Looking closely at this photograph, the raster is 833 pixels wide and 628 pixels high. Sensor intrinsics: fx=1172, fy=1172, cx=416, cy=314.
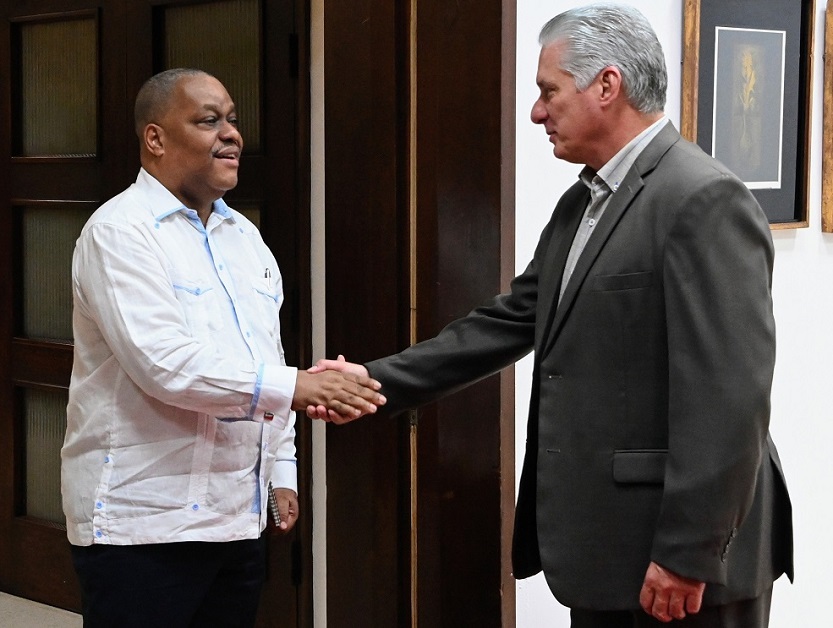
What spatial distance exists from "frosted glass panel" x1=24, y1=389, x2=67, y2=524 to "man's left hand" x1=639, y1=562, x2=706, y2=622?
99.6 inches

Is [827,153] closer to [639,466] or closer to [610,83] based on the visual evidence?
[610,83]

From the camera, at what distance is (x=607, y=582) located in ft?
6.29

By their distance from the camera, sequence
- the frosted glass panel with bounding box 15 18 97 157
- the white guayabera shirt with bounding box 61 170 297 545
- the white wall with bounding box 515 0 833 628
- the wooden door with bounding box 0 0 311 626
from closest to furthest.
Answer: the white guayabera shirt with bounding box 61 170 297 545
the wooden door with bounding box 0 0 311 626
the white wall with bounding box 515 0 833 628
the frosted glass panel with bounding box 15 18 97 157

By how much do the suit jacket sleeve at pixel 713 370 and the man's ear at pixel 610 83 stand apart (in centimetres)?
26

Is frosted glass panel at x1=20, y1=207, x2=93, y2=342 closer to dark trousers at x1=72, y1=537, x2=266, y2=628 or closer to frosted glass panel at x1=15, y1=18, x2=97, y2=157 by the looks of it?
frosted glass panel at x1=15, y1=18, x2=97, y2=157

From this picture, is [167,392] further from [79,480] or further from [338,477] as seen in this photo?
[338,477]

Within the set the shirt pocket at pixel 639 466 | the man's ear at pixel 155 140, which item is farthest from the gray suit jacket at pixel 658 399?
the man's ear at pixel 155 140

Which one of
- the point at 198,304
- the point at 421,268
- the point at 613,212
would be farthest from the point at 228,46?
the point at 613,212

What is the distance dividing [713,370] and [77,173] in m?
2.49

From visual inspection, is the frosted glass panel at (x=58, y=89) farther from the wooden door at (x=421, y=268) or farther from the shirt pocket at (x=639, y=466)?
the shirt pocket at (x=639, y=466)

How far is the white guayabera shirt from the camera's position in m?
2.13

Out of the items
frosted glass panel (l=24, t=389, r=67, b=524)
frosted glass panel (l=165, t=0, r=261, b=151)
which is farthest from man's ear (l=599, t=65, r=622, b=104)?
frosted glass panel (l=24, t=389, r=67, b=524)

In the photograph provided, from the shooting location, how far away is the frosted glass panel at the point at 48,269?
382cm

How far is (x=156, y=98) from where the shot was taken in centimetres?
233
